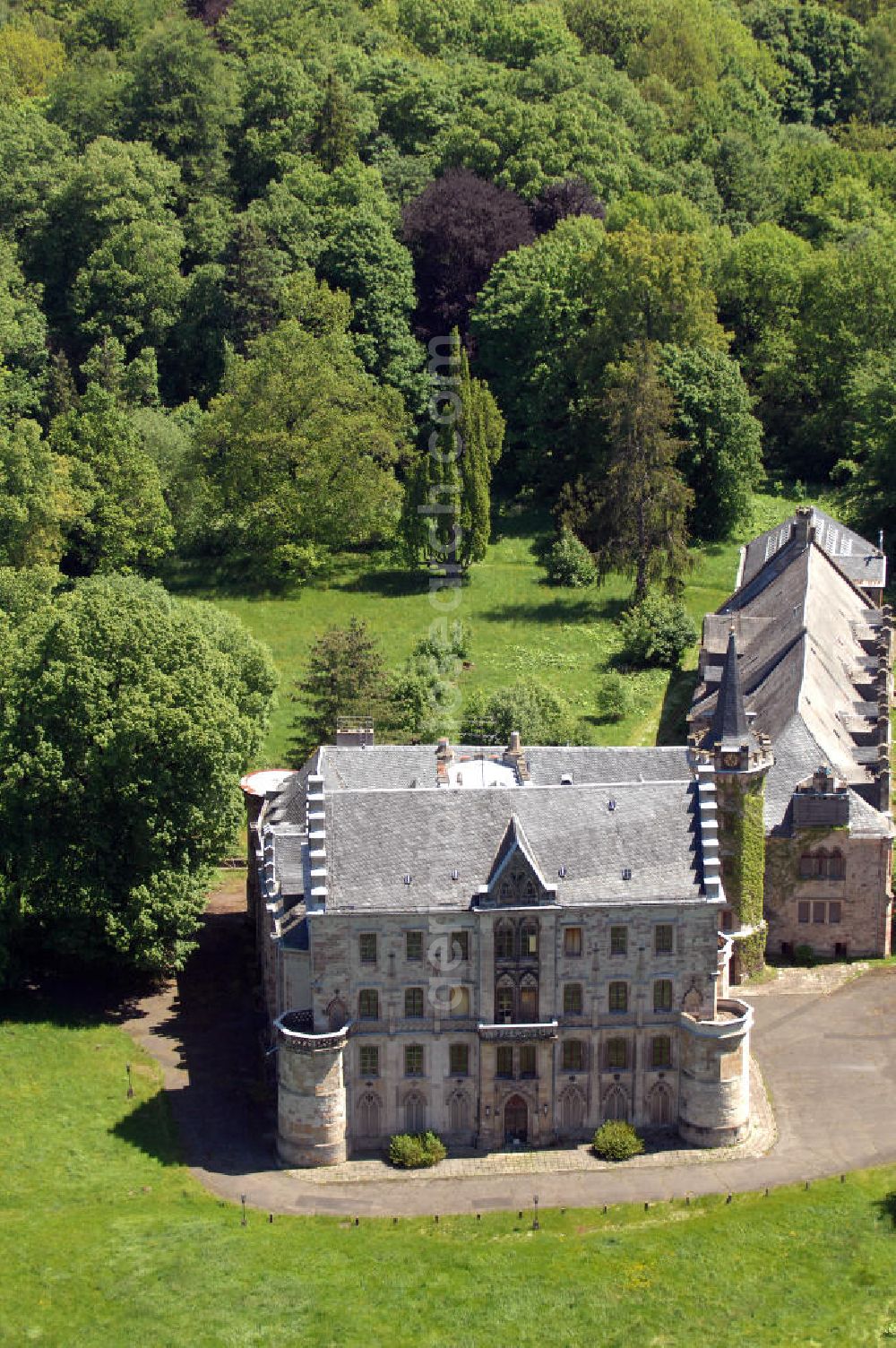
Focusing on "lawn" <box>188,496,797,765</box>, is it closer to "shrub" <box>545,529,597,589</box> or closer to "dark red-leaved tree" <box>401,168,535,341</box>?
"shrub" <box>545,529,597,589</box>

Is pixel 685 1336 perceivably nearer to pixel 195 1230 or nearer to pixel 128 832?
pixel 195 1230

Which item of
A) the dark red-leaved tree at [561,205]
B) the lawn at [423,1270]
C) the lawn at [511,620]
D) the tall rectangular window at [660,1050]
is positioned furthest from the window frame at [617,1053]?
the dark red-leaved tree at [561,205]

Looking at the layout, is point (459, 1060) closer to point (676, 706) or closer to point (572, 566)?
point (676, 706)

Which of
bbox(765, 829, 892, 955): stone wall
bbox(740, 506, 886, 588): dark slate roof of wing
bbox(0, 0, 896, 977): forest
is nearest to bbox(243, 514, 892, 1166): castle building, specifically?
bbox(765, 829, 892, 955): stone wall

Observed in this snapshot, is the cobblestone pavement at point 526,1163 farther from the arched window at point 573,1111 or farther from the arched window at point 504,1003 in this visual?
the arched window at point 504,1003

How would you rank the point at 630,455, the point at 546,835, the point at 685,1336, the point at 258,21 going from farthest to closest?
the point at 258,21 < the point at 630,455 < the point at 546,835 < the point at 685,1336

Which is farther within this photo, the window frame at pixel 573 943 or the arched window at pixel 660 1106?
the arched window at pixel 660 1106

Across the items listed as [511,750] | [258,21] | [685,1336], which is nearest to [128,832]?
[511,750]
